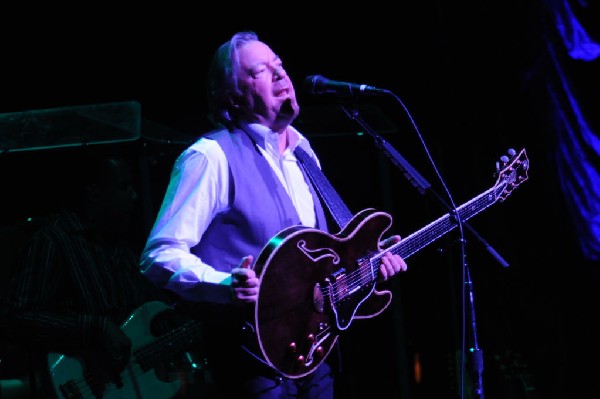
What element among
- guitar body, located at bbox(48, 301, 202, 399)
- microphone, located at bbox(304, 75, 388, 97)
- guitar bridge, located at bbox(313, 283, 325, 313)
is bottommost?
guitar body, located at bbox(48, 301, 202, 399)

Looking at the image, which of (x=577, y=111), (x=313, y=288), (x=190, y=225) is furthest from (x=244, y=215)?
(x=577, y=111)

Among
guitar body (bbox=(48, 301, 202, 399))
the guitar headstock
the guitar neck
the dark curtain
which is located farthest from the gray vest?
the dark curtain

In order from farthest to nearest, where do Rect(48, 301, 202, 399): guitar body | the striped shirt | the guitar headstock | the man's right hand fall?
the striped shirt < Rect(48, 301, 202, 399): guitar body < the guitar headstock < the man's right hand

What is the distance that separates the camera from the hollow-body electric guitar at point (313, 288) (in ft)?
7.59

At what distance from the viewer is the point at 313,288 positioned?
2.49m

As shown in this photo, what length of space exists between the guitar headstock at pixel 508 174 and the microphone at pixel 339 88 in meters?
0.91

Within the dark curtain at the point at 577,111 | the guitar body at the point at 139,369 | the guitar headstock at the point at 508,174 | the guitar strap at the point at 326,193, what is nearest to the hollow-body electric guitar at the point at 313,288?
the guitar strap at the point at 326,193

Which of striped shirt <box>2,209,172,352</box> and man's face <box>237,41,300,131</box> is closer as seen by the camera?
man's face <box>237,41,300,131</box>

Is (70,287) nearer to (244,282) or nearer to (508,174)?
(244,282)

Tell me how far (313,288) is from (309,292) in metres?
0.02

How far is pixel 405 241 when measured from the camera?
296 centimetres

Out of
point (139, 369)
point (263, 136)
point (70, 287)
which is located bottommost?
point (139, 369)

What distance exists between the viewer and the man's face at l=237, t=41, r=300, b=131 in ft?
9.52

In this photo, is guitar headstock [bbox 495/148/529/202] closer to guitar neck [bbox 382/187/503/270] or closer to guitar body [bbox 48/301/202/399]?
guitar neck [bbox 382/187/503/270]
